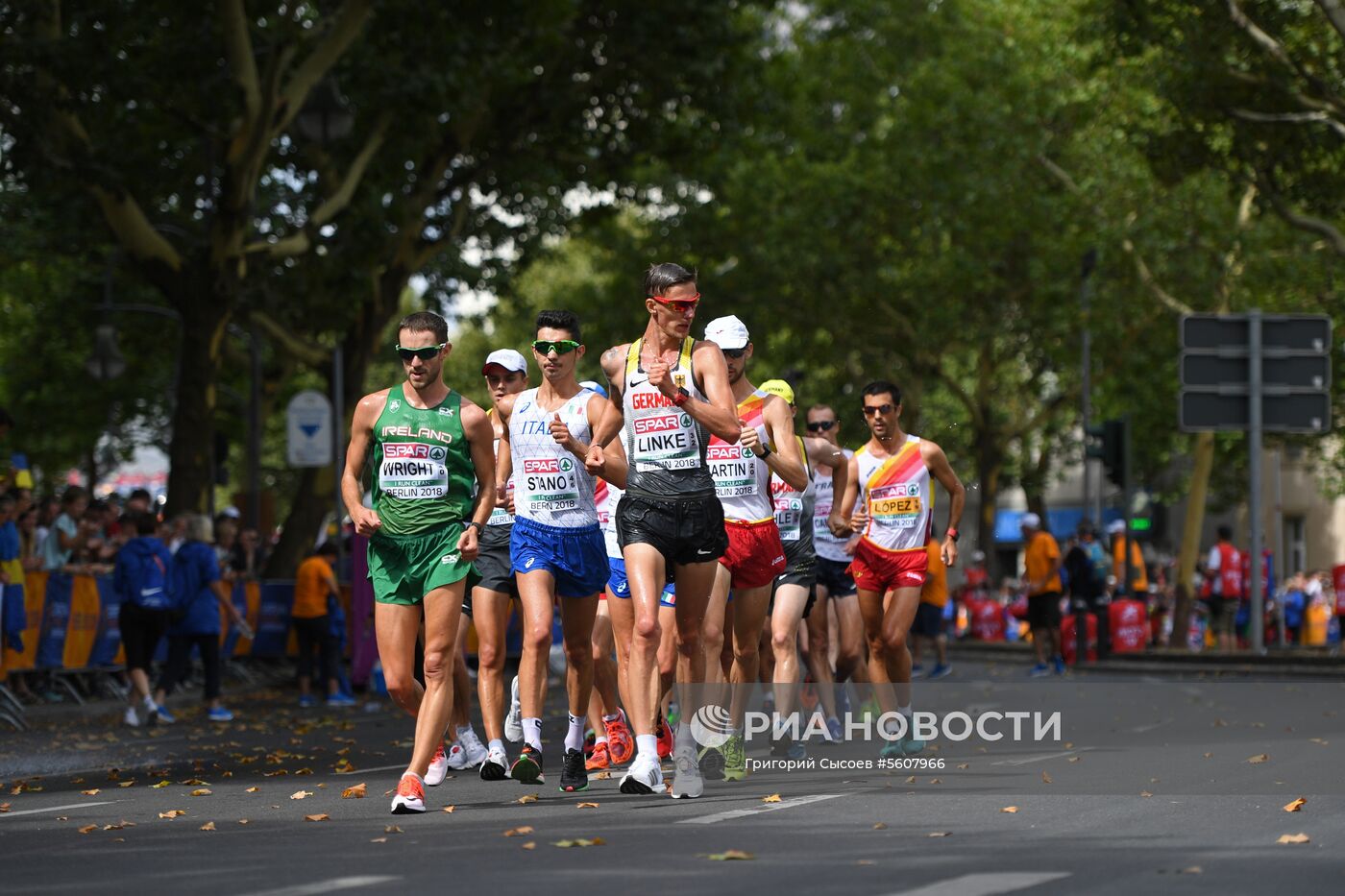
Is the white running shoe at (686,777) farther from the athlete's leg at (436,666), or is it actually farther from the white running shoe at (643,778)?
the athlete's leg at (436,666)

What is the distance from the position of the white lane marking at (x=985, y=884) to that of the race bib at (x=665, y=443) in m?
2.87

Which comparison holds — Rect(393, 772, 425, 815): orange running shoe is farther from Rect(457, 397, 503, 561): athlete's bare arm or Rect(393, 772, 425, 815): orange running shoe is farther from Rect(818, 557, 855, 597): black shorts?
Rect(818, 557, 855, 597): black shorts

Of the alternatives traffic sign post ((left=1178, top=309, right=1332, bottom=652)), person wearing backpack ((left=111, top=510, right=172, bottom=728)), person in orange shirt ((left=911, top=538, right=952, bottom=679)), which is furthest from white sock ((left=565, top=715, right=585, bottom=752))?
traffic sign post ((left=1178, top=309, right=1332, bottom=652))

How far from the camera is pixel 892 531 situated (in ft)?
41.3

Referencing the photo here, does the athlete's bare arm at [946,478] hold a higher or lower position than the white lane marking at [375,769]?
higher

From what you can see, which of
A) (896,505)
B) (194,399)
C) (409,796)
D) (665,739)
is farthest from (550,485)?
(194,399)

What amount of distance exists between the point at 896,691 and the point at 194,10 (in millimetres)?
14502

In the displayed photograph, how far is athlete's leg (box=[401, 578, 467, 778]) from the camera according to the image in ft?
31.3

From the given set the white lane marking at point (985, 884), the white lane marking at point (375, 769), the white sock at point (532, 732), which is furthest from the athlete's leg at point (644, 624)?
the white lane marking at point (375, 769)

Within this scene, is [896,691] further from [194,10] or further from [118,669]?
[194,10]

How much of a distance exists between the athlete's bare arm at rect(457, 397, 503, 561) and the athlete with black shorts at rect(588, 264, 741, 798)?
535 mm

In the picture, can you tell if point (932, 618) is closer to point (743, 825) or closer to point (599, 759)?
point (599, 759)

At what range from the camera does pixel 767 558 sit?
1073cm

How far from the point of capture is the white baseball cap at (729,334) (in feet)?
36.7
